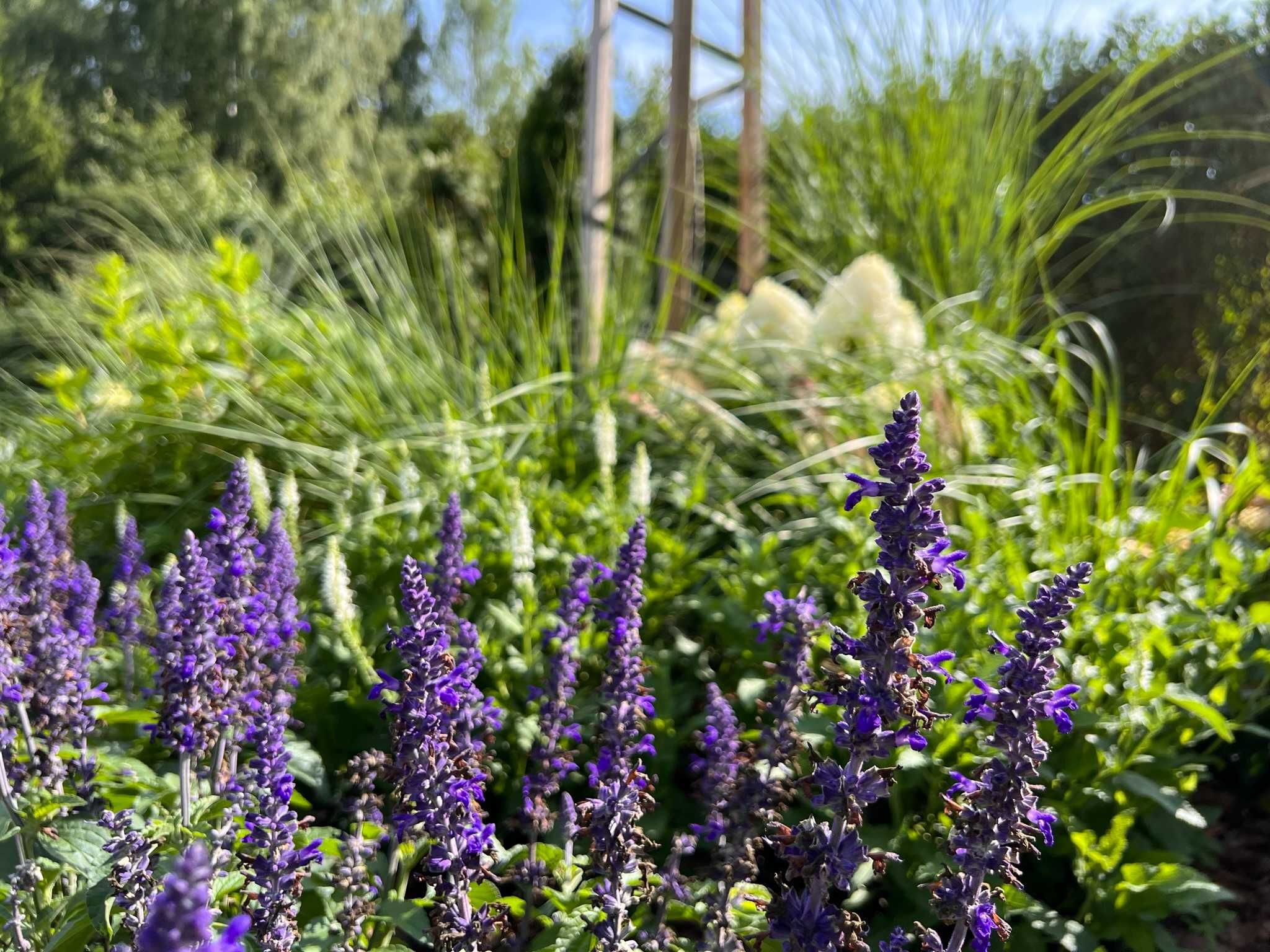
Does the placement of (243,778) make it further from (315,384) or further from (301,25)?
(301,25)

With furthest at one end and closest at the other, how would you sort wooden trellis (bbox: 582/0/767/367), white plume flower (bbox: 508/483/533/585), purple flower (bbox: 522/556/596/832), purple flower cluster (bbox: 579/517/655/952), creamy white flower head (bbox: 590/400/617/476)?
wooden trellis (bbox: 582/0/767/367)
creamy white flower head (bbox: 590/400/617/476)
white plume flower (bbox: 508/483/533/585)
purple flower (bbox: 522/556/596/832)
purple flower cluster (bbox: 579/517/655/952)

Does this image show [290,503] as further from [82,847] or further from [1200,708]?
[1200,708]

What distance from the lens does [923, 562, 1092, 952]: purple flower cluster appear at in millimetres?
1146

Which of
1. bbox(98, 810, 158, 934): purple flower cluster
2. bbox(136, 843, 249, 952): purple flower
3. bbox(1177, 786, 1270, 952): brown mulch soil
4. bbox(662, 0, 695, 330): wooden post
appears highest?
bbox(662, 0, 695, 330): wooden post

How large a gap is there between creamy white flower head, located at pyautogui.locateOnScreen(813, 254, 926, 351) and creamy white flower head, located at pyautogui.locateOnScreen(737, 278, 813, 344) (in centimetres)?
11

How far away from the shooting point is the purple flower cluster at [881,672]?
1101 mm

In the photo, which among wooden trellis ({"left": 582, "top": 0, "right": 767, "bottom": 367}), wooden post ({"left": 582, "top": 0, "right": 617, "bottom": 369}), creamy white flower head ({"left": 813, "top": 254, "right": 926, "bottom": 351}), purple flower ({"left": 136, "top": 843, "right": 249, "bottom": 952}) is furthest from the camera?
wooden trellis ({"left": 582, "top": 0, "right": 767, "bottom": 367})

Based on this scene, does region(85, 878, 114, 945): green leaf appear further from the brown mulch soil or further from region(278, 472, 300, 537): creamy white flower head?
the brown mulch soil

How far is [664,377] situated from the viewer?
3.55 meters

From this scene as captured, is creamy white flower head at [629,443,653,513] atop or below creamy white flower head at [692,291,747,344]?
below

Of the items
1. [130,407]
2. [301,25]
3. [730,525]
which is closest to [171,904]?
[730,525]

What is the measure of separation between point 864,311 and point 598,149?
1.88 m

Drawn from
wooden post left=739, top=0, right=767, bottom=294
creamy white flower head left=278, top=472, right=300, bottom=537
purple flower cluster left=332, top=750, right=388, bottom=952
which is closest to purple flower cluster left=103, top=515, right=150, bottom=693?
creamy white flower head left=278, top=472, right=300, bottom=537

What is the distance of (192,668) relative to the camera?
1488 mm
